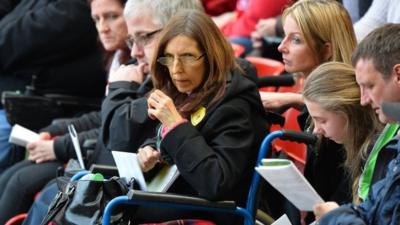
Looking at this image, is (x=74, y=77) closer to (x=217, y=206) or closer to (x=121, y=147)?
(x=121, y=147)

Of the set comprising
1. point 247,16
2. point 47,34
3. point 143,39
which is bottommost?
point 247,16

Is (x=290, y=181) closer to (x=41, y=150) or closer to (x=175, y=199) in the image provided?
(x=175, y=199)

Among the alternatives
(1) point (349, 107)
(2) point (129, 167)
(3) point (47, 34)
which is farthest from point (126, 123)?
(3) point (47, 34)

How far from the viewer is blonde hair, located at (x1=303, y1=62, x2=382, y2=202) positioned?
3.03m

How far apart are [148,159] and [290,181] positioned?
69cm

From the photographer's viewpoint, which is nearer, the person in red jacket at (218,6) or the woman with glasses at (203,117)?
the woman with glasses at (203,117)

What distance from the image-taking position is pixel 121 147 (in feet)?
12.2

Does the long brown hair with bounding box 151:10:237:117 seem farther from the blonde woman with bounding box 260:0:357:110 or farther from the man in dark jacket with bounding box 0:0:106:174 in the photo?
the man in dark jacket with bounding box 0:0:106:174

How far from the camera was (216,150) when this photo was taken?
3.24 metres

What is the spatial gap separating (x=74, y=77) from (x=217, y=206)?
2.29m

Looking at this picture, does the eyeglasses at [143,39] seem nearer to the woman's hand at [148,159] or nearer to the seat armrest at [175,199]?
the woman's hand at [148,159]

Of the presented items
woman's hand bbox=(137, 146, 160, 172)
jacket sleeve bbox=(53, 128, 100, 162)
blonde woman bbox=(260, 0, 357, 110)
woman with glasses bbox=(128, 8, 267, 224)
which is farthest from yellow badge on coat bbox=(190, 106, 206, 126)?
jacket sleeve bbox=(53, 128, 100, 162)

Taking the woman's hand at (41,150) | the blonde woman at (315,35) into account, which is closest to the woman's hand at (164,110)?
the blonde woman at (315,35)

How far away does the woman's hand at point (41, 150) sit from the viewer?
14.8 feet
